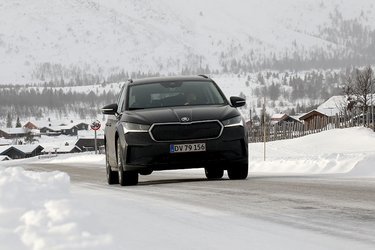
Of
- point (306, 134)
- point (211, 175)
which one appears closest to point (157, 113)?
point (211, 175)

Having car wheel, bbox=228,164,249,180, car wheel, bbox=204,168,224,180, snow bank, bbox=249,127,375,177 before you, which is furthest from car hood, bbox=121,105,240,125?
snow bank, bbox=249,127,375,177

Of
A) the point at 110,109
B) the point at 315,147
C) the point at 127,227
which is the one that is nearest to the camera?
the point at 127,227

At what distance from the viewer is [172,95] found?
11.3m

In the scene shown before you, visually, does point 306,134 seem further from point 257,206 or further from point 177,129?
point 257,206

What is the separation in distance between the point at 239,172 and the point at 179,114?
1.61 meters

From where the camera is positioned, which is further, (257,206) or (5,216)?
(257,206)

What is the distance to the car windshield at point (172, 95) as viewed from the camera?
11.2m

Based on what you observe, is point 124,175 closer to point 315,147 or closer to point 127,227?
point 127,227

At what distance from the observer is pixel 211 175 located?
1241cm

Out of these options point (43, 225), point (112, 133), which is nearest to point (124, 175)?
point (112, 133)

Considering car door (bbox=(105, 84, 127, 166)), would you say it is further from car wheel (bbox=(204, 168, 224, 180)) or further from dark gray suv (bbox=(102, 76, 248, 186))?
car wheel (bbox=(204, 168, 224, 180))

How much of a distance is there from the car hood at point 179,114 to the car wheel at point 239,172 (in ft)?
3.22

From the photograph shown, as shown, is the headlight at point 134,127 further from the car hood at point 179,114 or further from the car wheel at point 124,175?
the car wheel at point 124,175

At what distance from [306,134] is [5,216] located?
3444cm
